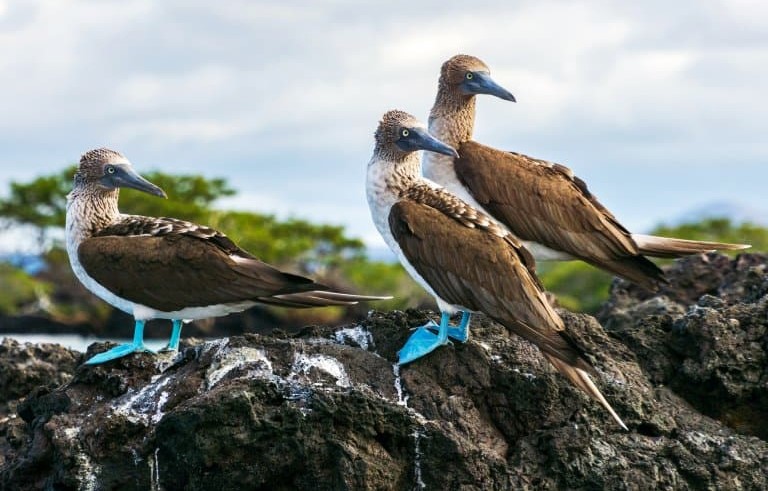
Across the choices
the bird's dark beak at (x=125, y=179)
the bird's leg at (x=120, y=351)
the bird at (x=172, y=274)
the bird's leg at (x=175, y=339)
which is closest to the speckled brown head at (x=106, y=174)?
the bird's dark beak at (x=125, y=179)

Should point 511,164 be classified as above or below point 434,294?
above

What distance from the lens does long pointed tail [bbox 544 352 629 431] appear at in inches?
288

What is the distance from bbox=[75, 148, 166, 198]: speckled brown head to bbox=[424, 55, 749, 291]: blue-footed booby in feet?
8.29

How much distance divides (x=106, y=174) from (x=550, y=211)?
11.6ft

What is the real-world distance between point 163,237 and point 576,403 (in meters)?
3.09

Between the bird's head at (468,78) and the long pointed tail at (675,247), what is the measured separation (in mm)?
1918

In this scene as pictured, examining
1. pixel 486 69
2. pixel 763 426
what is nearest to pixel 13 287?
pixel 486 69

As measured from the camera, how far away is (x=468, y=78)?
36.4ft

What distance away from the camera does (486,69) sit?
11.3 m

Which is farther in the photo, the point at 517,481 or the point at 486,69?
the point at 486,69

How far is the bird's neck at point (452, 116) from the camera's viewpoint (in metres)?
11.0

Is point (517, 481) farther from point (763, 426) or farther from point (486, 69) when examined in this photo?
point (486, 69)

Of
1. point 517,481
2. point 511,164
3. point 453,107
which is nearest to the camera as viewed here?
point 517,481

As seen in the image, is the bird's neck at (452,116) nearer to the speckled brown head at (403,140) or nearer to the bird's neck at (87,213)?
the speckled brown head at (403,140)
